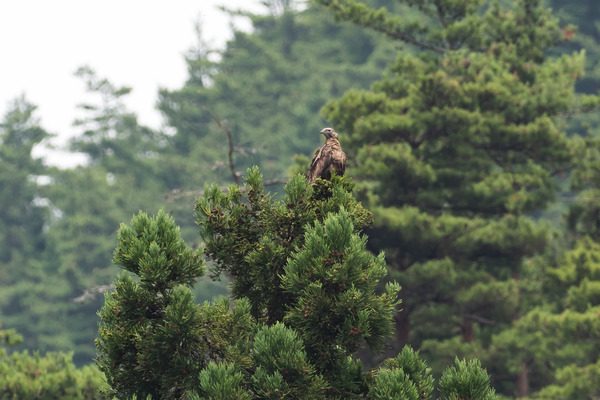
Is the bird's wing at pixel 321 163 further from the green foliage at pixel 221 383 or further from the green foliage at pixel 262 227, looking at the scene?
the green foliage at pixel 221 383

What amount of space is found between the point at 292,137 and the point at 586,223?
76.7 ft

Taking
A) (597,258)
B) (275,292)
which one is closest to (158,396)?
(275,292)

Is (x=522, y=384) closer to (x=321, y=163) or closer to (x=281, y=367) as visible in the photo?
(x=321, y=163)

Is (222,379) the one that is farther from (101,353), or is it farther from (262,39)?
(262,39)

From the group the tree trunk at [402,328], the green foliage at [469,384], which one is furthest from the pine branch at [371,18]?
the green foliage at [469,384]

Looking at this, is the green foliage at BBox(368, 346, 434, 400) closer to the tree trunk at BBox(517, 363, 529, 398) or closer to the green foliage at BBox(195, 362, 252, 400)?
the green foliage at BBox(195, 362, 252, 400)

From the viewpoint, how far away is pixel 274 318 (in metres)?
7.84

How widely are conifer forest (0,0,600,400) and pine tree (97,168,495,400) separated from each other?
20 millimetres

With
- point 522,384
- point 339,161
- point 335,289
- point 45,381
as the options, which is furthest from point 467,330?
point 335,289

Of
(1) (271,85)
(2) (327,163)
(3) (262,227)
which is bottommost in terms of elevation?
(3) (262,227)

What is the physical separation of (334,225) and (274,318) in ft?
4.24

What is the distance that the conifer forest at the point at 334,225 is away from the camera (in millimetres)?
7230

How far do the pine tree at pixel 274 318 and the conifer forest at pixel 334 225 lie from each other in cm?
2

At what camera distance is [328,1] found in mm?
18766
